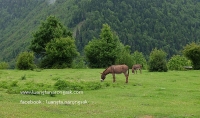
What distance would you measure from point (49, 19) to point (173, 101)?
46.2 metres

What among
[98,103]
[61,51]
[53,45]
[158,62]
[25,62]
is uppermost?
[53,45]

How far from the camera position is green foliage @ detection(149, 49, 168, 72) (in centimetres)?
4775

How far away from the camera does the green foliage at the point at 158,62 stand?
47.8 m

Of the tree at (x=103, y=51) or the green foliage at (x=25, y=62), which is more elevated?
the tree at (x=103, y=51)

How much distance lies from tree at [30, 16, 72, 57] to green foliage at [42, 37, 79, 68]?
8.49ft

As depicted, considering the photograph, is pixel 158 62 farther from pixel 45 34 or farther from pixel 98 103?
pixel 98 103

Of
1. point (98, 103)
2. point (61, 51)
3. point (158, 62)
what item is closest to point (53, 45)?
point (61, 51)

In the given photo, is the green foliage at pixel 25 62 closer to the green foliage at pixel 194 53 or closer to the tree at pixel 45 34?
the tree at pixel 45 34

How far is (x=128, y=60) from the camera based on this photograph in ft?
222

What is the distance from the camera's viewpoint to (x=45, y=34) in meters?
60.2

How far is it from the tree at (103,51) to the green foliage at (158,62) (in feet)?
45.7

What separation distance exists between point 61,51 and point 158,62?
65.4 ft

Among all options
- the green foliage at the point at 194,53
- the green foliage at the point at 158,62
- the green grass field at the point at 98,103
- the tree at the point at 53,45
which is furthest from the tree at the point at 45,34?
the green grass field at the point at 98,103

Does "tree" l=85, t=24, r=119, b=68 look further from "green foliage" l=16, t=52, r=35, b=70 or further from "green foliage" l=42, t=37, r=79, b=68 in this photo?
Result: "green foliage" l=16, t=52, r=35, b=70
